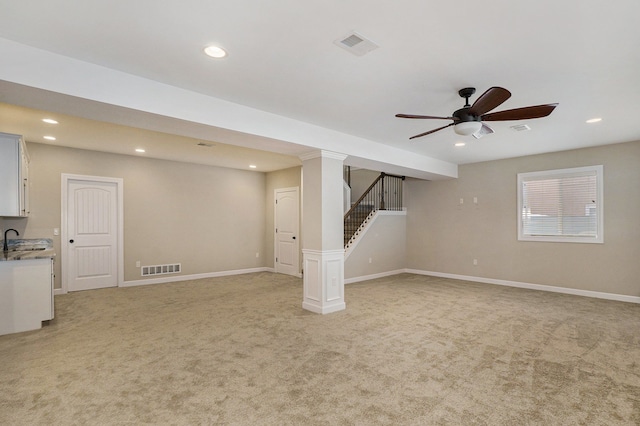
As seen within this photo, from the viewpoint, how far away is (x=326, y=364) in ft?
10.1

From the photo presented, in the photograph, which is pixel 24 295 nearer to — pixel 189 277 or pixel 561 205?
pixel 189 277

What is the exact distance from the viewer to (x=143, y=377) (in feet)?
9.23

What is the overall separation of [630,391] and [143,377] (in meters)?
3.91

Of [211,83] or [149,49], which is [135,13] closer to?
[149,49]

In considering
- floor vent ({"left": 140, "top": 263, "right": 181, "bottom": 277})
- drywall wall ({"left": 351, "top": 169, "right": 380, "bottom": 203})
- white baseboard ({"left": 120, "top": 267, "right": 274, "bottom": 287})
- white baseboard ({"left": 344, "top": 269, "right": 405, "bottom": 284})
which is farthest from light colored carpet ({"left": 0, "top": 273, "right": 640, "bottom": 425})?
drywall wall ({"left": 351, "top": 169, "right": 380, "bottom": 203})

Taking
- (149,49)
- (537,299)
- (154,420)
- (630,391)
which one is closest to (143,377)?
(154,420)

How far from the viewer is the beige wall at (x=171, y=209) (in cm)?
582

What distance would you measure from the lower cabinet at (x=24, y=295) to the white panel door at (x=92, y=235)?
2.12m

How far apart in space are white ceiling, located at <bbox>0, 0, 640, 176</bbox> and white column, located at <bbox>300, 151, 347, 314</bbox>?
1.03 metres

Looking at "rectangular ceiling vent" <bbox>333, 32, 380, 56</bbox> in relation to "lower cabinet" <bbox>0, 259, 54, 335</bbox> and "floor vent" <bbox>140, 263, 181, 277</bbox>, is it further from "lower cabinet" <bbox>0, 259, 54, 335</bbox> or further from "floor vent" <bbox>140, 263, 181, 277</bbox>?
"floor vent" <bbox>140, 263, 181, 277</bbox>

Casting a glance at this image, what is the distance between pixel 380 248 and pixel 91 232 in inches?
232

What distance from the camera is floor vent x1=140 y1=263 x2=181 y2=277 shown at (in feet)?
22.3

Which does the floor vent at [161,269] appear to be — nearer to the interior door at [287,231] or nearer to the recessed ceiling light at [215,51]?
the interior door at [287,231]

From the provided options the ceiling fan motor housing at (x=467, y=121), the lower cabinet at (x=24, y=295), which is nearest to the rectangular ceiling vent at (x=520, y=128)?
the ceiling fan motor housing at (x=467, y=121)
